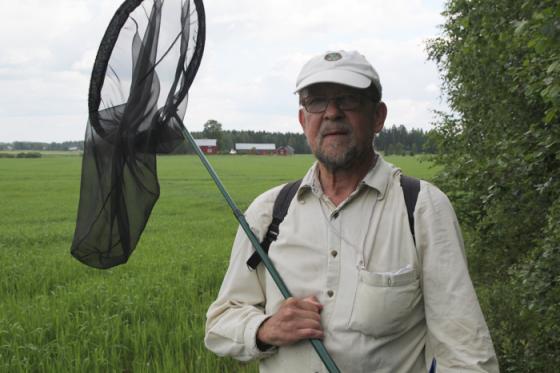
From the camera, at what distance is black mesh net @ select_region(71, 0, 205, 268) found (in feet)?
7.71

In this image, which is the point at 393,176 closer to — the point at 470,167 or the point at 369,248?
the point at 369,248

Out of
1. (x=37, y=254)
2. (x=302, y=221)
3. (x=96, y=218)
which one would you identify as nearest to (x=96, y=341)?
(x=96, y=218)

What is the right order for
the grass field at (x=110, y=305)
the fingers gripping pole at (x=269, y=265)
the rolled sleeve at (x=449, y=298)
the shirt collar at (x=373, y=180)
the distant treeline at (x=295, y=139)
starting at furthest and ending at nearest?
the distant treeline at (x=295, y=139) < the grass field at (x=110, y=305) < the shirt collar at (x=373, y=180) < the fingers gripping pole at (x=269, y=265) < the rolled sleeve at (x=449, y=298)

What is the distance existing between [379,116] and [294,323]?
0.86 m

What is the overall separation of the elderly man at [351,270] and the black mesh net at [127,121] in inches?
19.3

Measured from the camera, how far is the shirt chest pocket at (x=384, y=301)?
192 cm

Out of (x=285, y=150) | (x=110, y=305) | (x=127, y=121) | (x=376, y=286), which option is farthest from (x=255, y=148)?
(x=376, y=286)

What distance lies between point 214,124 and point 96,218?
338 feet

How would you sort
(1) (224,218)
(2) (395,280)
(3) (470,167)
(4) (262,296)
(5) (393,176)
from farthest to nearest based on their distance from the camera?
1. (1) (224,218)
2. (3) (470,167)
3. (4) (262,296)
4. (5) (393,176)
5. (2) (395,280)

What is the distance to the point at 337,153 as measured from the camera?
215cm

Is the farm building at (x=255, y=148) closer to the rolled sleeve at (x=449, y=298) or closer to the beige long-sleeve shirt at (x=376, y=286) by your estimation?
the beige long-sleeve shirt at (x=376, y=286)

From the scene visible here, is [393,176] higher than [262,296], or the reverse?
[393,176]

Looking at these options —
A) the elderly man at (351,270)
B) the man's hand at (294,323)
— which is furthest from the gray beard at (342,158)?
the man's hand at (294,323)

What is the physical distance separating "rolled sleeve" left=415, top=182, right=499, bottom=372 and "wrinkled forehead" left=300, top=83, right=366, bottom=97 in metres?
0.50
